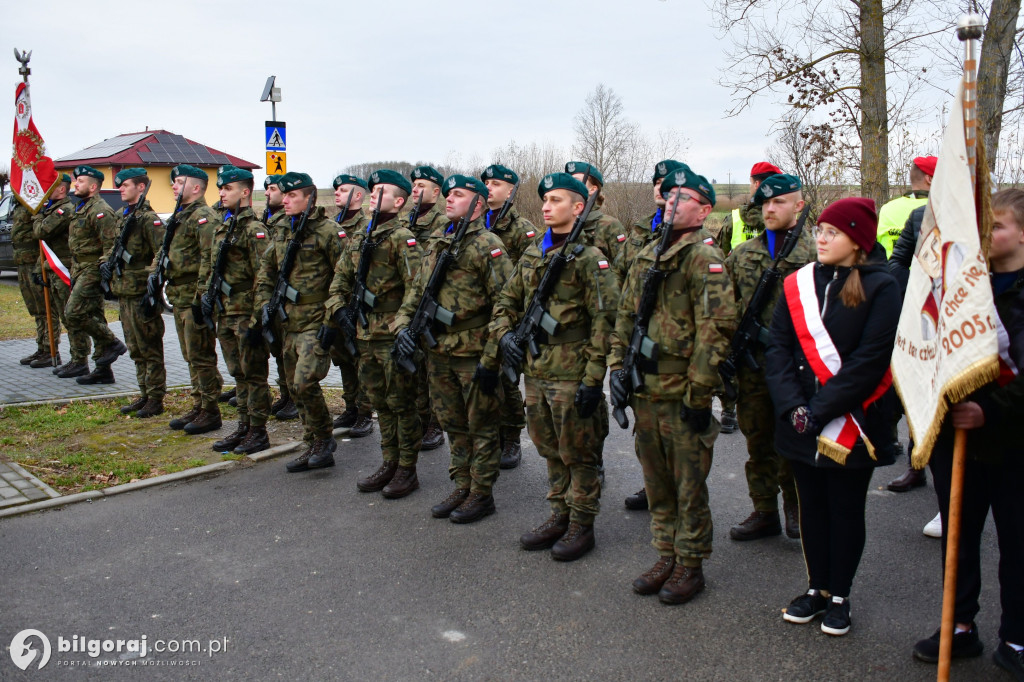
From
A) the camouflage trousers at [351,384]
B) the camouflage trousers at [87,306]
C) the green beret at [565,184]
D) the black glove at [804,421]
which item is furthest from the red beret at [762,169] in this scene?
the camouflage trousers at [87,306]

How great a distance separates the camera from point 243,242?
23.4 feet

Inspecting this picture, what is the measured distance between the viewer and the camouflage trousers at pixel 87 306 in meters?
9.36

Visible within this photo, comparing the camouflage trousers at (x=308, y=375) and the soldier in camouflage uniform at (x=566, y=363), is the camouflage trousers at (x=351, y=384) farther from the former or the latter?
the soldier in camouflage uniform at (x=566, y=363)

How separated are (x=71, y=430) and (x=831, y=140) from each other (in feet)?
35.5

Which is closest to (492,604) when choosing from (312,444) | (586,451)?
(586,451)

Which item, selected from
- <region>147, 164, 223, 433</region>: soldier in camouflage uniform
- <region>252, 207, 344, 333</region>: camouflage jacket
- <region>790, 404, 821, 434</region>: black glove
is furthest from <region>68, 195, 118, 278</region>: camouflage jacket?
<region>790, 404, 821, 434</region>: black glove

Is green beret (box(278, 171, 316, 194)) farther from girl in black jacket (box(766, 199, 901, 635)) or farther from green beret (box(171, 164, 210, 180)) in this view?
girl in black jacket (box(766, 199, 901, 635))

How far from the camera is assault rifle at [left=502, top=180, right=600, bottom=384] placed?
15.2ft

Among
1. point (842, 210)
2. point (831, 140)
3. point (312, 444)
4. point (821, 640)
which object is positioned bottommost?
point (821, 640)

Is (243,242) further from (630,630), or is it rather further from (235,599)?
(630,630)

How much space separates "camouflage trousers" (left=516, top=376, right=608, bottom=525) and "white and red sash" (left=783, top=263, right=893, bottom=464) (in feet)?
4.50

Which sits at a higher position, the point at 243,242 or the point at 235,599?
the point at 243,242

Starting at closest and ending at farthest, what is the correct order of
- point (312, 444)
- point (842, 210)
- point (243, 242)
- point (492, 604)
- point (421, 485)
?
point (842, 210), point (492, 604), point (421, 485), point (312, 444), point (243, 242)

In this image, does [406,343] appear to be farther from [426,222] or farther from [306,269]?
[426,222]
